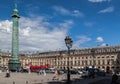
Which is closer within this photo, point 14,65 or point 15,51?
point 14,65

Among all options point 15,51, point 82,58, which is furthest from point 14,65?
point 82,58

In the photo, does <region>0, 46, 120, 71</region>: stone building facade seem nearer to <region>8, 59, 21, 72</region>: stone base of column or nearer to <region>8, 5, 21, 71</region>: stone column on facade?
<region>8, 59, 21, 72</region>: stone base of column

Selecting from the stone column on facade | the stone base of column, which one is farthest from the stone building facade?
the stone column on facade

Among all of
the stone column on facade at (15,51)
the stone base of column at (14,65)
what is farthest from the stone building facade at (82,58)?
the stone column on facade at (15,51)

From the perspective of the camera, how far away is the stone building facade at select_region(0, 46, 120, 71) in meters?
143

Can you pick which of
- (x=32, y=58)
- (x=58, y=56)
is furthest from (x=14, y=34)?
(x=32, y=58)

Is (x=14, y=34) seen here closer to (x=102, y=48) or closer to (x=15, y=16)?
(x=15, y=16)

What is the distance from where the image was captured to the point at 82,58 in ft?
515

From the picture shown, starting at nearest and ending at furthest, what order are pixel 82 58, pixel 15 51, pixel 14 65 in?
pixel 14 65 → pixel 15 51 → pixel 82 58

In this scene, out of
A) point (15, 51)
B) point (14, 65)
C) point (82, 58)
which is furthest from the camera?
point (82, 58)

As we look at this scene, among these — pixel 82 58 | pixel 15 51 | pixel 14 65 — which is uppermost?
pixel 15 51

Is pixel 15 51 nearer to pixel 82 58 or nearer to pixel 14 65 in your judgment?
pixel 14 65

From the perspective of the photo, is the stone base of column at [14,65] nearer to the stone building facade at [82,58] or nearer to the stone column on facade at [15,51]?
the stone column on facade at [15,51]

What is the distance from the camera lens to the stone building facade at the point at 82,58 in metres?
143
